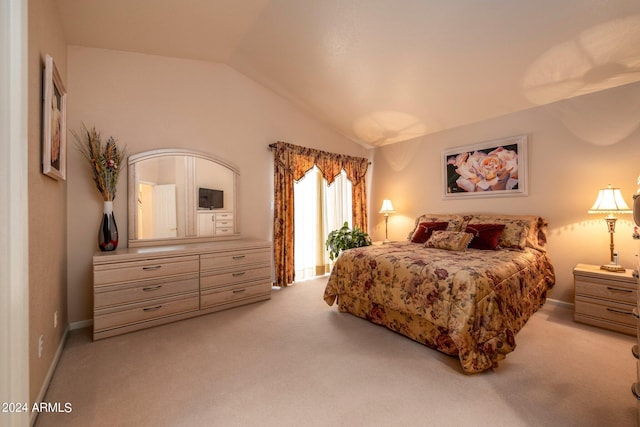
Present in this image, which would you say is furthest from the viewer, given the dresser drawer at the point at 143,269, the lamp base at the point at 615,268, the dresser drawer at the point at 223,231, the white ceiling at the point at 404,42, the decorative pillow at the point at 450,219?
the decorative pillow at the point at 450,219

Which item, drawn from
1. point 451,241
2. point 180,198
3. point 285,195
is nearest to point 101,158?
point 180,198

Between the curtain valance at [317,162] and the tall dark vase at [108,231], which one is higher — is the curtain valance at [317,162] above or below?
above

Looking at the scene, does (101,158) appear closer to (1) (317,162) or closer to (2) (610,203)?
(1) (317,162)

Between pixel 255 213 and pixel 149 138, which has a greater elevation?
pixel 149 138

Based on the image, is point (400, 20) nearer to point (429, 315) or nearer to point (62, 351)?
point (429, 315)

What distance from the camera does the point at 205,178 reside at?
127 inches

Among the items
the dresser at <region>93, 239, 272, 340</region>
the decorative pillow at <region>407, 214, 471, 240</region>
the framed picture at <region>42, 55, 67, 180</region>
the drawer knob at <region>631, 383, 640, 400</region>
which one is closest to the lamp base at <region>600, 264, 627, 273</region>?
the decorative pillow at <region>407, 214, 471, 240</region>

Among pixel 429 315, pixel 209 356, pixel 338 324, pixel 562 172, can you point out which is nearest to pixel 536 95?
pixel 562 172

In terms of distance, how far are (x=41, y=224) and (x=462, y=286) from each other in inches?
107

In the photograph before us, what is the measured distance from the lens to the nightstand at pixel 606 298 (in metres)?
2.28

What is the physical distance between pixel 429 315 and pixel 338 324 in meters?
0.92

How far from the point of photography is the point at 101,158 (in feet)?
8.17

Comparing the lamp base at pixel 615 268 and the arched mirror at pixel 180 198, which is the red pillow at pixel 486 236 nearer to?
the lamp base at pixel 615 268

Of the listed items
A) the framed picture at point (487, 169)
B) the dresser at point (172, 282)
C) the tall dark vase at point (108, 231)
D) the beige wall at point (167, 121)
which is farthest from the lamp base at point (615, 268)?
the tall dark vase at point (108, 231)
